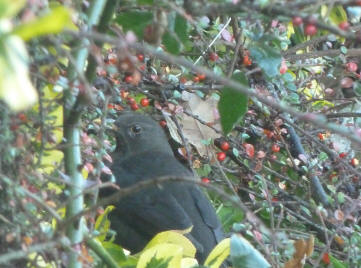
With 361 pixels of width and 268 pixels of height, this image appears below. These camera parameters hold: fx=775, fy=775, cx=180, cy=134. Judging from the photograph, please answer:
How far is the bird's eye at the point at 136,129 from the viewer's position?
397cm

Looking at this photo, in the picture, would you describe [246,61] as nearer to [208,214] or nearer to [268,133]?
[268,133]

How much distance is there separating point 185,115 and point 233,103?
5.54 ft

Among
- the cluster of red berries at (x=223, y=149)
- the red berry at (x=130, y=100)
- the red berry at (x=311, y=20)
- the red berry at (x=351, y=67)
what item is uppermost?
the red berry at (x=311, y=20)

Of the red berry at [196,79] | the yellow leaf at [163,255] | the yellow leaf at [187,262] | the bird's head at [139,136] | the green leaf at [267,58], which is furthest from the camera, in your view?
the bird's head at [139,136]

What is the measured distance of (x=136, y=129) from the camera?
401 cm

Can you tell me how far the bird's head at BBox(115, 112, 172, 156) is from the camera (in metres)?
3.87

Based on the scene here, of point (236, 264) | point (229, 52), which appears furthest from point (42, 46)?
point (229, 52)

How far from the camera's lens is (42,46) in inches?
52.4

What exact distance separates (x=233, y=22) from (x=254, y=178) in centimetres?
79

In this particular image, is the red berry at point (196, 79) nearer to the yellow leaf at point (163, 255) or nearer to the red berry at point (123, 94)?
the red berry at point (123, 94)

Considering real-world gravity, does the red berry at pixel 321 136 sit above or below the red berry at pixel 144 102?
below

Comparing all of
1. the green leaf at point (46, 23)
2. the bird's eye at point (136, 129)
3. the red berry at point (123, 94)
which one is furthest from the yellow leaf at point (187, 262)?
the bird's eye at point (136, 129)

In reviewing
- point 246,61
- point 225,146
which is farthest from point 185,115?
point 246,61

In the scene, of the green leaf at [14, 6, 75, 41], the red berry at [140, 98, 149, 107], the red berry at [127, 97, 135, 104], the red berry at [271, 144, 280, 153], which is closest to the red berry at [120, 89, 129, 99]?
the red berry at [127, 97, 135, 104]
